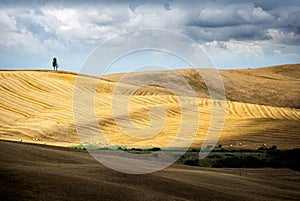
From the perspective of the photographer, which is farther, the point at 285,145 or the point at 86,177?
the point at 285,145

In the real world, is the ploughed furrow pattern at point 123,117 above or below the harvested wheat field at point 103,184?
above

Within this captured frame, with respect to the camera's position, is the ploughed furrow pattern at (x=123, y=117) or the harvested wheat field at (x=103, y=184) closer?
the harvested wheat field at (x=103, y=184)

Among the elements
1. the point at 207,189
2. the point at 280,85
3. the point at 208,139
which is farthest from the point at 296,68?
the point at 207,189

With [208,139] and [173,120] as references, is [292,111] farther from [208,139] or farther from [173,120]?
[208,139]

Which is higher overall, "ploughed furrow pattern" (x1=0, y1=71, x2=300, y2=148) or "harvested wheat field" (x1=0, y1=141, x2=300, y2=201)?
"ploughed furrow pattern" (x1=0, y1=71, x2=300, y2=148)

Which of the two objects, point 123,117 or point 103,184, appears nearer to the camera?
point 103,184

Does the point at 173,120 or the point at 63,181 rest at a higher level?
the point at 173,120

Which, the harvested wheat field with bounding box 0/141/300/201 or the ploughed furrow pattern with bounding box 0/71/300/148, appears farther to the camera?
the ploughed furrow pattern with bounding box 0/71/300/148

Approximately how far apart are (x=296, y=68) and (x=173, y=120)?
8207cm

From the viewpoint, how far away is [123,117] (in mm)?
57375

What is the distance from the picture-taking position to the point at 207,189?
14.7m

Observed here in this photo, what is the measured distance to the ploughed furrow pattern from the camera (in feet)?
149

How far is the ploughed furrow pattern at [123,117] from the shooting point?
149ft

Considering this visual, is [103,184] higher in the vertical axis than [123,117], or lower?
lower
